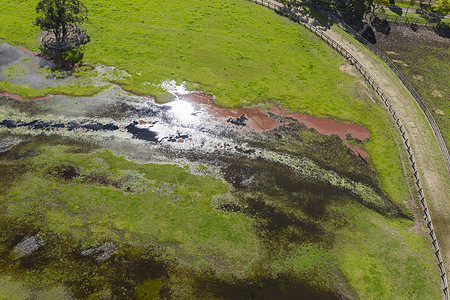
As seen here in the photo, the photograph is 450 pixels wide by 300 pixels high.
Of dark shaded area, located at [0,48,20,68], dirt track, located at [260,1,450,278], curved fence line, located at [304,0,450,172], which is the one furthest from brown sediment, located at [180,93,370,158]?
dark shaded area, located at [0,48,20,68]

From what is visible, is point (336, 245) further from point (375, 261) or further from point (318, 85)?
point (318, 85)

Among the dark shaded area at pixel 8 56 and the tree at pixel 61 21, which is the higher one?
the tree at pixel 61 21

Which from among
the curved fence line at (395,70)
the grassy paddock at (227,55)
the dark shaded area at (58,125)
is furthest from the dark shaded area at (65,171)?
the curved fence line at (395,70)

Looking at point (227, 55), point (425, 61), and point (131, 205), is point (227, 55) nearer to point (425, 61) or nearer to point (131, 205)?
point (131, 205)

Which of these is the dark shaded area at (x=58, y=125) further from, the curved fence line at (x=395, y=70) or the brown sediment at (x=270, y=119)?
the curved fence line at (x=395, y=70)

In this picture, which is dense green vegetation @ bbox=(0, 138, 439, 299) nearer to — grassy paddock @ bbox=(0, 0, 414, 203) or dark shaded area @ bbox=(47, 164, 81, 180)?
dark shaded area @ bbox=(47, 164, 81, 180)
